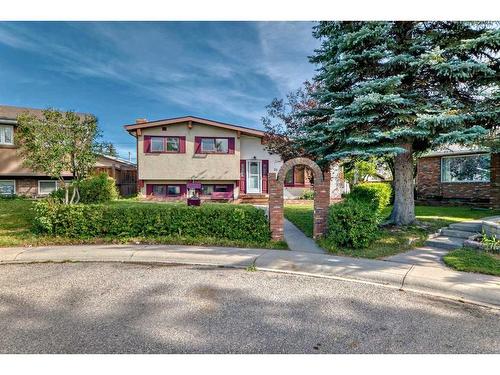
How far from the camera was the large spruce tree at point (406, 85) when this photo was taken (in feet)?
→ 23.4

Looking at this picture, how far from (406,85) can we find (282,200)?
515 cm

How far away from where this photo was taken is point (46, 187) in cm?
1823

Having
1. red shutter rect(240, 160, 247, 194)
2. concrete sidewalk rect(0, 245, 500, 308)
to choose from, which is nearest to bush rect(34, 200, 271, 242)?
concrete sidewalk rect(0, 245, 500, 308)

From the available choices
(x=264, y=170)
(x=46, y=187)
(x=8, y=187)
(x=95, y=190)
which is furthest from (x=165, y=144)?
(x=8, y=187)

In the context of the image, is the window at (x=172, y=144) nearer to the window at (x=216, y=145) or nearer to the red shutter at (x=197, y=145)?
the red shutter at (x=197, y=145)

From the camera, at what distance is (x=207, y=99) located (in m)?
15.5

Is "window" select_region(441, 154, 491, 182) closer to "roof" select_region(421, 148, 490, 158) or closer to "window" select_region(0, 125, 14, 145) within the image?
"roof" select_region(421, 148, 490, 158)

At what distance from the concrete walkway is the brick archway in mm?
310

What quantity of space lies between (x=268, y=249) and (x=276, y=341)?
4.08 meters

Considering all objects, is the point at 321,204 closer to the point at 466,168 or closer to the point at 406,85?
the point at 406,85

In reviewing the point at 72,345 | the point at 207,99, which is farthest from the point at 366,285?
the point at 207,99

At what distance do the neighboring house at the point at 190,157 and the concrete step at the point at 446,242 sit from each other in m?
11.0
